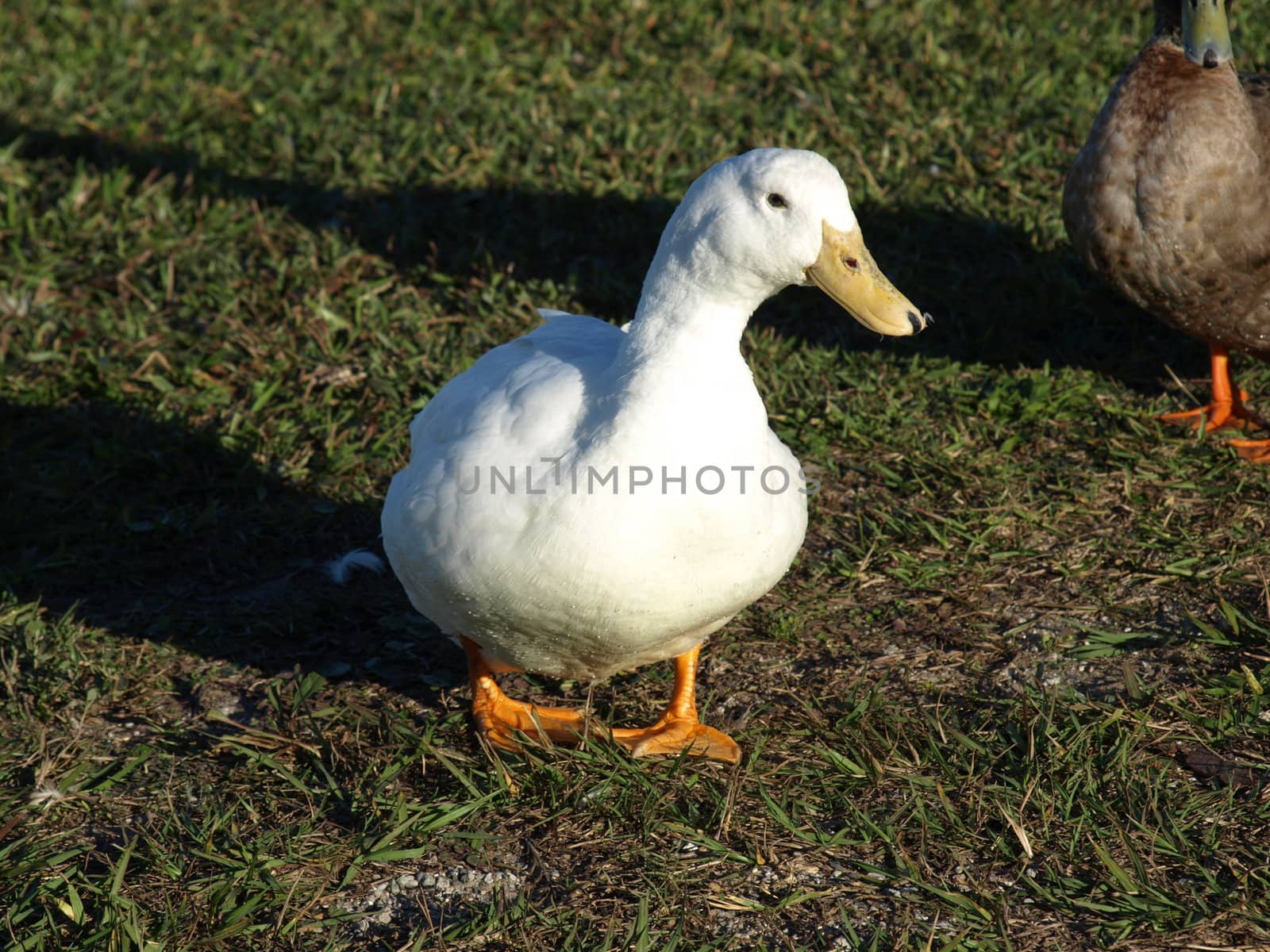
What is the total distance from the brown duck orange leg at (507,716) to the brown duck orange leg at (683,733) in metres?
0.12

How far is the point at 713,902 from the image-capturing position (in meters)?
2.67

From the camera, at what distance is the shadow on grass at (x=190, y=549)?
369 cm

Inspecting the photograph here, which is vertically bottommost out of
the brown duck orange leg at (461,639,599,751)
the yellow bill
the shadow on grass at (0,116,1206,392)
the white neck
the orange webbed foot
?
the brown duck orange leg at (461,639,599,751)

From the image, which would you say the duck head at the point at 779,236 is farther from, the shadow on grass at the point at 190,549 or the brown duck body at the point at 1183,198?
the brown duck body at the point at 1183,198

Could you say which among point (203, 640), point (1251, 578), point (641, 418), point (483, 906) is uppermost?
point (641, 418)

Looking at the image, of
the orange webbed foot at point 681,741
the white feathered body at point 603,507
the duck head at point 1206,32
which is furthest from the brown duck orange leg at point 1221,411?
the orange webbed foot at point 681,741

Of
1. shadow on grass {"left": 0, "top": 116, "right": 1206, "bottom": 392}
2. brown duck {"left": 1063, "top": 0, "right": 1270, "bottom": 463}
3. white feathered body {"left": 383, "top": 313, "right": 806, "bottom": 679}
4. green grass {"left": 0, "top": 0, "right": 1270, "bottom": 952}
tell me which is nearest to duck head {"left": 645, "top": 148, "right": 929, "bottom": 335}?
white feathered body {"left": 383, "top": 313, "right": 806, "bottom": 679}

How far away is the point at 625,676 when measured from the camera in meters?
3.56

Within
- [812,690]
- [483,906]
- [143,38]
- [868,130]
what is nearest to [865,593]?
[812,690]

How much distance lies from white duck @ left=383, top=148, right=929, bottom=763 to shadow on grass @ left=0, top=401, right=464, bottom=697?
2.82ft

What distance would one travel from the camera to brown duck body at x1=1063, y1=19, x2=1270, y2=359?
4.08 meters

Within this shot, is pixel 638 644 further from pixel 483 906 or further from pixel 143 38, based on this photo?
pixel 143 38

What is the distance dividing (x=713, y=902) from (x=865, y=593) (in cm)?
130

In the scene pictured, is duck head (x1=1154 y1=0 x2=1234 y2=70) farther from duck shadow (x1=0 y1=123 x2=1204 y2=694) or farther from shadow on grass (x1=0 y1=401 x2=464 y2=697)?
shadow on grass (x1=0 y1=401 x2=464 y2=697)
